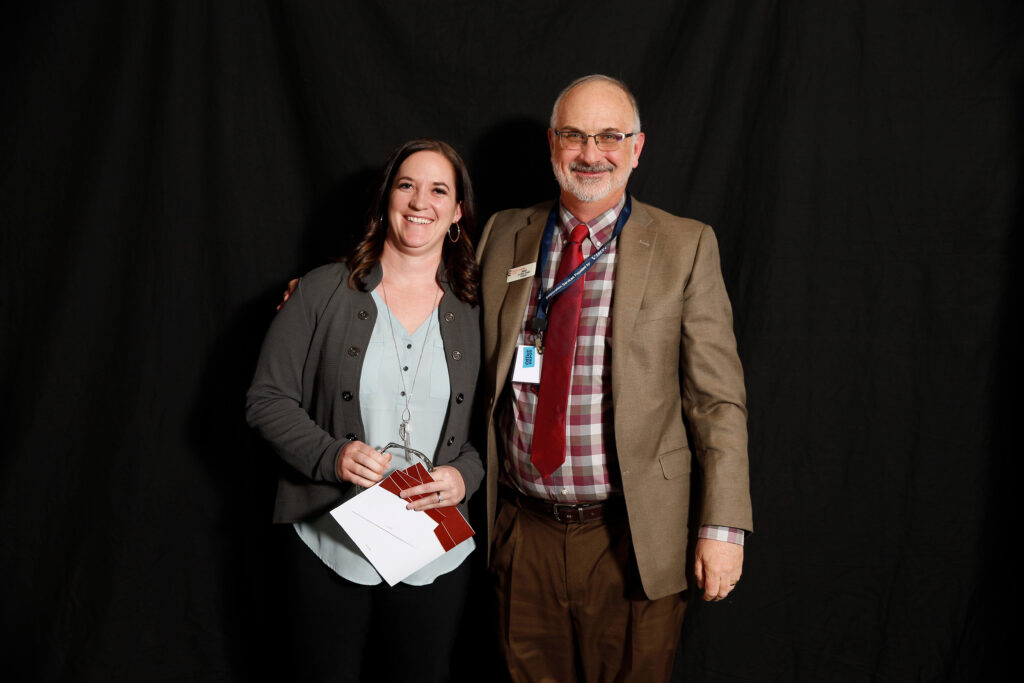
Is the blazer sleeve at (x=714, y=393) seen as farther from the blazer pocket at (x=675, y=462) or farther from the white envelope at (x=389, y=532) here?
the white envelope at (x=389, y=532)

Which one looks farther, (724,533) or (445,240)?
(445,240)

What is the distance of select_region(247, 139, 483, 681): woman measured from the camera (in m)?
1.90

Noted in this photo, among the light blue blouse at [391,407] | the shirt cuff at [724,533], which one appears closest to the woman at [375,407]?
the light blue blouse at [391,407]

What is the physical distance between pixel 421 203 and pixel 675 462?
927mm

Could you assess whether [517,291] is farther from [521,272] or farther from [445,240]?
[445,240]

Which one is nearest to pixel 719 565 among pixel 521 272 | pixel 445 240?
pixel 521 272

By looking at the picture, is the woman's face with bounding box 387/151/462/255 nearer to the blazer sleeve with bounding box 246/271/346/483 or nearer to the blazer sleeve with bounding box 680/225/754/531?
the blazer sleeve with bounding box 246/271/346/483

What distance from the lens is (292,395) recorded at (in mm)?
1944

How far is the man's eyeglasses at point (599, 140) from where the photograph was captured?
1963 mm

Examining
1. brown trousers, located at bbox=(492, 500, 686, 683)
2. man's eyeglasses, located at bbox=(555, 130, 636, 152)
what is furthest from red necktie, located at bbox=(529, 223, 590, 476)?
man's eyeglasses, located at bbox=(555, 130, 636, 152)

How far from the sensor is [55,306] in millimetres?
2479

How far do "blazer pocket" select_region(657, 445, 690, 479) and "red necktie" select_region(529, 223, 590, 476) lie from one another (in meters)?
0.26

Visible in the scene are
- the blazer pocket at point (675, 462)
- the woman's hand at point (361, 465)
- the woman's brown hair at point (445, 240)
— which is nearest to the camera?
the woman's hand at point (361, 465)

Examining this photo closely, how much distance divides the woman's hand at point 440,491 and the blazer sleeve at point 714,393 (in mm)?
606
